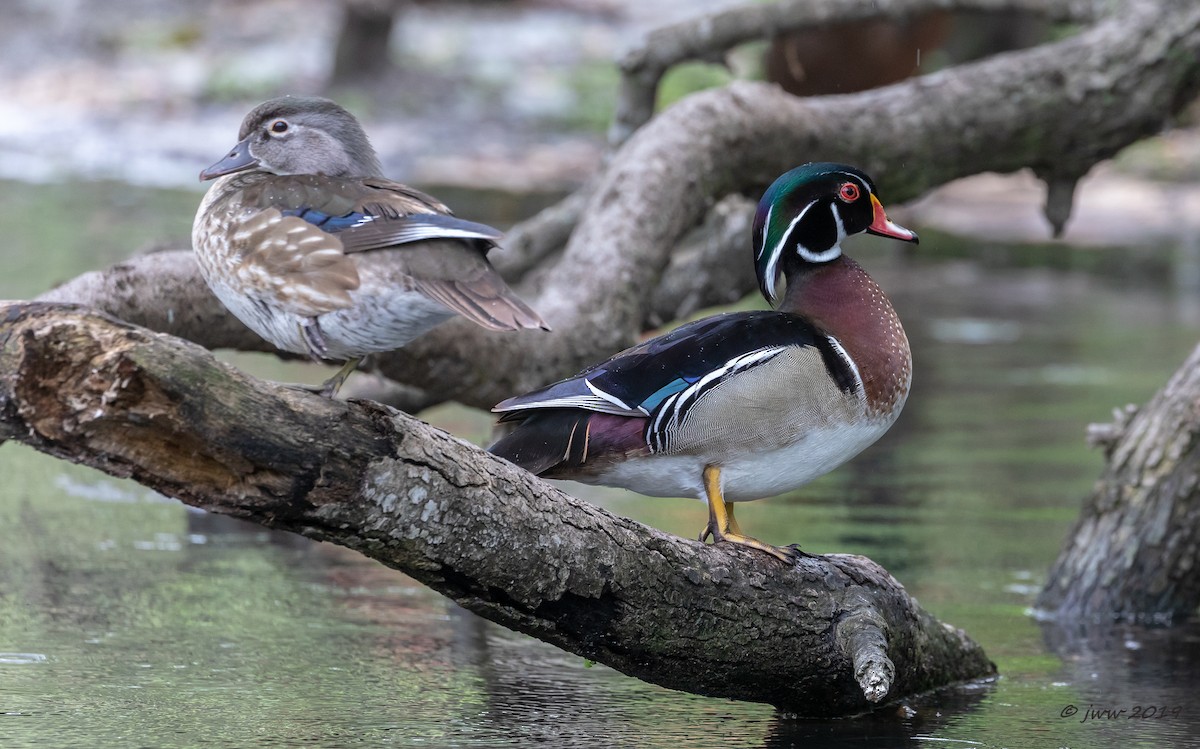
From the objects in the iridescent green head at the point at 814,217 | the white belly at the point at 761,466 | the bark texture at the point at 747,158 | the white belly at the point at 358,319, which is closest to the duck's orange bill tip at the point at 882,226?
Result: the iridescent green head at the point at 814,217

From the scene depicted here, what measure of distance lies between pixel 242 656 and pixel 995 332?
920 centimetres

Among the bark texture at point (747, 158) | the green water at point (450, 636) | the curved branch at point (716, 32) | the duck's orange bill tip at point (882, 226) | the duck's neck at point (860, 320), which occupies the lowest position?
the green water at point (450, 636)

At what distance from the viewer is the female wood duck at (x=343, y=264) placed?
10.9ft

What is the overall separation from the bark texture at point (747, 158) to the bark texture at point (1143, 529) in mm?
1704

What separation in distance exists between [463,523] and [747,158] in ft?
11.6

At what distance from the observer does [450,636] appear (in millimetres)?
4996

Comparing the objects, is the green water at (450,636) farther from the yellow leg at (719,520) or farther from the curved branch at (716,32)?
the curved branch at (716,32)

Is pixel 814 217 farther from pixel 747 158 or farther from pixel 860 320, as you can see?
pixel 747 158

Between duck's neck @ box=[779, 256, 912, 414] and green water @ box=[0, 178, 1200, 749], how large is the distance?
35.1 inches

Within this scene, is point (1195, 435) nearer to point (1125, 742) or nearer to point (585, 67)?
point (1125, 742)

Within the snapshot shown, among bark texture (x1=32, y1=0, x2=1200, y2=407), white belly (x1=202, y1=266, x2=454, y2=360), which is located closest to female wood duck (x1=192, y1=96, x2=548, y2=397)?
white belly (x1=202, y1=266, x2=454, y2=360)

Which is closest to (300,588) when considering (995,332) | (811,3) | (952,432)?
(811,3)

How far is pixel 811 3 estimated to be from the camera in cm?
736

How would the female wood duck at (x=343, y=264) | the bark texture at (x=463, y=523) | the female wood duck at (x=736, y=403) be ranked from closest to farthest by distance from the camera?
the bark texture at (x=463, y=523), the female wood duck at (x=343, y=264), the female wood duck at (x=736, y=403)
